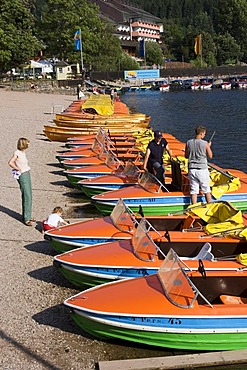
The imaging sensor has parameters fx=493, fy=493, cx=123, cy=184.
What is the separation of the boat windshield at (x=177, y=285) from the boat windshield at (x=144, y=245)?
1.06m

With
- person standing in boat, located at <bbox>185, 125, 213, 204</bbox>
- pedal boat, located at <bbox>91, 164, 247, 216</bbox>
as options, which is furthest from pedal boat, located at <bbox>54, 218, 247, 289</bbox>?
pedal boat, located at <bbox>91, 164, 247, 216</bbox>

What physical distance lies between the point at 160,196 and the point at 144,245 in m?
4.10

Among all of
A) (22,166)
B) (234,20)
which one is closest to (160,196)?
(22,166)

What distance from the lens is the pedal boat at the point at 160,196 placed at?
1280cm

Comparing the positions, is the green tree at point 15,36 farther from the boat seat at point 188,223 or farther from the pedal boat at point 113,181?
the boat seat at point 188,223

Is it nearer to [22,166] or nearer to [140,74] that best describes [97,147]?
[22,166]

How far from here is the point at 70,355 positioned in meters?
7.49

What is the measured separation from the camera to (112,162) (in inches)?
673

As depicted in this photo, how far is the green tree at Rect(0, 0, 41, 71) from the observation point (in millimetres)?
72375

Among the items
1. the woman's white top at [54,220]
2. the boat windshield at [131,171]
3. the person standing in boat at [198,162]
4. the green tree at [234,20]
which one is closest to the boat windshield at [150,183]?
the person standing in boat at [198,162]

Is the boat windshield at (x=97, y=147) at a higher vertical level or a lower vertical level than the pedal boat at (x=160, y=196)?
higher

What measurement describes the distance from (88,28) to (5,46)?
22.8m

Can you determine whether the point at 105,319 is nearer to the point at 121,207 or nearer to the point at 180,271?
the point at 180,271

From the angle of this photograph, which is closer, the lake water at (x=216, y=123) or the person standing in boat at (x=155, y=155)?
the person standing in boat at (x=155, y=155)
